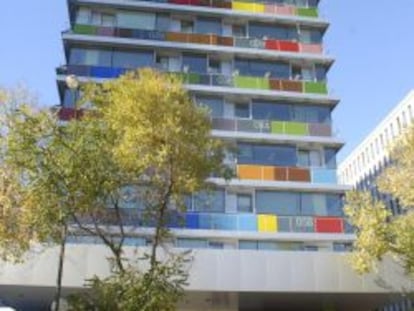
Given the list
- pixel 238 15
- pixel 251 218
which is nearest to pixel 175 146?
pixel 251 218

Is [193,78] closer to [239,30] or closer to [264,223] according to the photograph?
[239,30]

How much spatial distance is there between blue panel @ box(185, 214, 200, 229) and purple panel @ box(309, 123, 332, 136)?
9.04m

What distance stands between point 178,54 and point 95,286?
23.5m

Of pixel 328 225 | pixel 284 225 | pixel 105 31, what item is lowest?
pixel 284 225

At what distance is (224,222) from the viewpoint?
36719mm

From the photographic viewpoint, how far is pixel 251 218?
3728 cm

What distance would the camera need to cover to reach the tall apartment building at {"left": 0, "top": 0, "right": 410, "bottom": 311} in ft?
122

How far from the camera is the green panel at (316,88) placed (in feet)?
136

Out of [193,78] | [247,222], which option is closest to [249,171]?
[247,222]

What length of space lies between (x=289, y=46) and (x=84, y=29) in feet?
41.6

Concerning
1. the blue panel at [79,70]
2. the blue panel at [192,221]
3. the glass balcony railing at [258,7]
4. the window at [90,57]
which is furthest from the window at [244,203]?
the glass balcony railing at [258,7]

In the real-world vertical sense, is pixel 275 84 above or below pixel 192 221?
above

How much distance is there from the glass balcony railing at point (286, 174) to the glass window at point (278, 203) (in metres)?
0.86

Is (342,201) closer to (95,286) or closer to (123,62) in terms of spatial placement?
(123,62)
